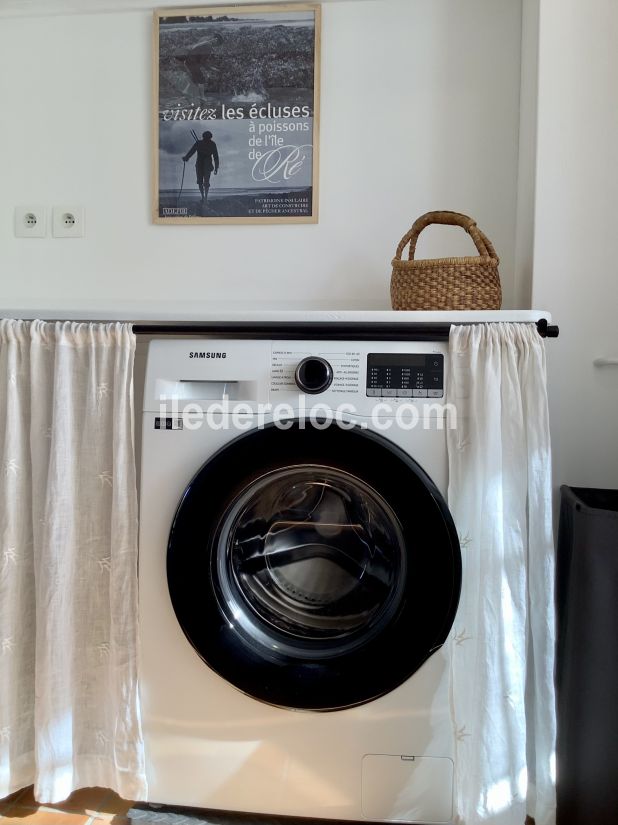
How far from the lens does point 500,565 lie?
101cm

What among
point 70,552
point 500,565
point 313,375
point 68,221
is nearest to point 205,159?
point 68,221

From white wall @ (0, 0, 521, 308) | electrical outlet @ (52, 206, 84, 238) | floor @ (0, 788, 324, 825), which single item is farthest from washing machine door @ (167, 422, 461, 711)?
electrical outlet @ (52, 206, 84, 238)

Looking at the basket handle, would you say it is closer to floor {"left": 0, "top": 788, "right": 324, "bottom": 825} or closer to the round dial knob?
the round dial knob

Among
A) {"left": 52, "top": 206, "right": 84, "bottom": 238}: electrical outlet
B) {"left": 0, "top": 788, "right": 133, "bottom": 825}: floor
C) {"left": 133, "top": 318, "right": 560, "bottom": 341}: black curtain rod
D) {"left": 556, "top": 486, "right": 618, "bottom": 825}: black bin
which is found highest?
{"left": 52, "top": 206, "right": 84, "bottom": 238}: electrical outlet

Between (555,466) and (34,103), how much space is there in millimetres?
1810

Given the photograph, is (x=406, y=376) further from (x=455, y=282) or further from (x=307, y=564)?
(x=307, y=564)

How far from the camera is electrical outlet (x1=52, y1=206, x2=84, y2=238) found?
1708mm

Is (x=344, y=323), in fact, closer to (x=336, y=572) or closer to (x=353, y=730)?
(x=336, y=572)

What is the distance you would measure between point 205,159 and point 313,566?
1217mm

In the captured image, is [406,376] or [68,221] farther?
[68,221]

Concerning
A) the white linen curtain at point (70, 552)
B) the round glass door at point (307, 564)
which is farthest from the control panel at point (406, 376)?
the white linen curtain at point (70, 552)

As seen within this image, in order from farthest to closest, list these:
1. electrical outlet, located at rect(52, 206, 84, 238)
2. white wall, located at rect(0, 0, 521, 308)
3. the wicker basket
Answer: electrical outlet, located at rect(52, 206, 84, 238)
white wall, located at rect(0, 0, 521, 308)
the wicker basket

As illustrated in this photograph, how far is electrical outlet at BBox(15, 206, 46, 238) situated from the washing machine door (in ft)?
3.79

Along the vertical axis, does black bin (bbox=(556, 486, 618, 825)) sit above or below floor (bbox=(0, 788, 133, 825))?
above
